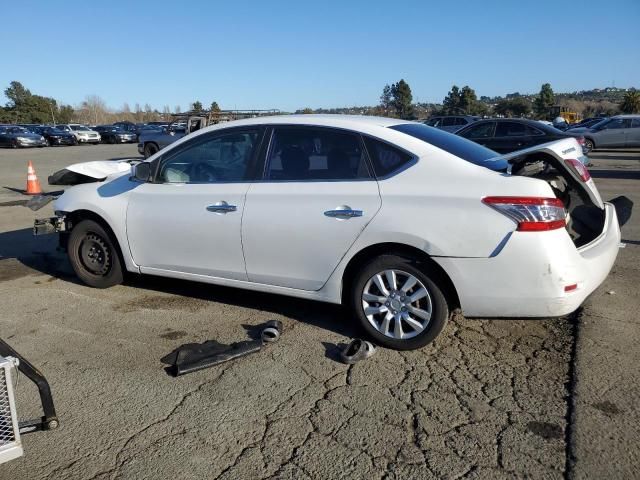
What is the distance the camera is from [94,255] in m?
5.39

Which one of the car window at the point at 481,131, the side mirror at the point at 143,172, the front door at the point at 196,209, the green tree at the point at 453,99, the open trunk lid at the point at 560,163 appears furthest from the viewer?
the green tree at the point at 453,99

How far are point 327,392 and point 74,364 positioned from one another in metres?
1.82

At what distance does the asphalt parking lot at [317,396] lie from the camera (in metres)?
2.75

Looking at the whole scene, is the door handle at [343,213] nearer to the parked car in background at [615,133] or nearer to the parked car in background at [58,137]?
the parked car in background at [615,133]

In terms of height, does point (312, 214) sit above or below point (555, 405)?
above

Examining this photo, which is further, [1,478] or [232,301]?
[232,301]

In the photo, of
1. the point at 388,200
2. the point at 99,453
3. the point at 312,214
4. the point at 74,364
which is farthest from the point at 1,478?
the point at 388,200

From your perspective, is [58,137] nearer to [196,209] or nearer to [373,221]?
[196,209]

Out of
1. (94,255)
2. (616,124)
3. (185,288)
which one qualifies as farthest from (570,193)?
(616,124)

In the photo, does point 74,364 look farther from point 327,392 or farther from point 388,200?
point 388,200

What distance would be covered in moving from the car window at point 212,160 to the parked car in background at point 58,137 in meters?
36.1

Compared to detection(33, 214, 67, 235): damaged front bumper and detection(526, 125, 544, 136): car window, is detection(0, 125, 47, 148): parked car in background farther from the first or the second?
detection(33, 214, 67, 235): damaged front bumper

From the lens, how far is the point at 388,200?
3.80 meters

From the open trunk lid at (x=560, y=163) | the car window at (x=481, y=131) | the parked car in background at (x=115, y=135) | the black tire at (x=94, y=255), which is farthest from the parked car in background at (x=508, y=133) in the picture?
the parked car in background at (x=115, y=135)
